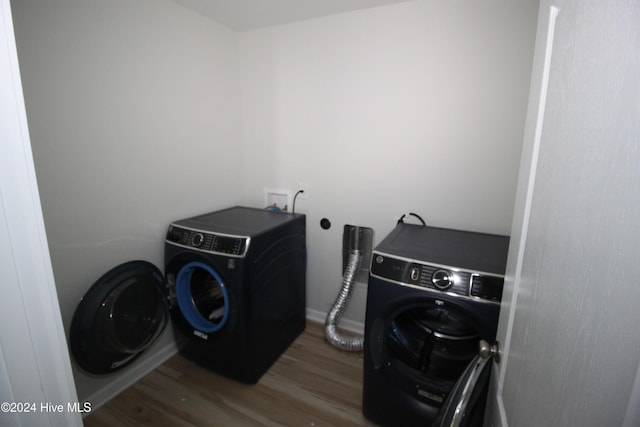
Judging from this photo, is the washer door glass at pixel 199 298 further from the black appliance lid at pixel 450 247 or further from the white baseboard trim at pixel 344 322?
the black appliance lid at pixel 450 247

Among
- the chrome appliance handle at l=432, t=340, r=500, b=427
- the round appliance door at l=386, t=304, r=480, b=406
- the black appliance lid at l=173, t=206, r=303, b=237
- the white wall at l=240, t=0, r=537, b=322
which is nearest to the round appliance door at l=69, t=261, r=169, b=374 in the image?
the black appliance lid at l=173, t=206, r=303, b=237

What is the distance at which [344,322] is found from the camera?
7.04 feet

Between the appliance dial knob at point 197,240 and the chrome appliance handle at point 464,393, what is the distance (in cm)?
135

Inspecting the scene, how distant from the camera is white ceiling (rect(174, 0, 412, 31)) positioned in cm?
165

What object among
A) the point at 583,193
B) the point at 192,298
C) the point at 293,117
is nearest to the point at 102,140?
the point at 192,298

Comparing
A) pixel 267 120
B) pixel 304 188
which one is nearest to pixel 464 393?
pixel 304 188

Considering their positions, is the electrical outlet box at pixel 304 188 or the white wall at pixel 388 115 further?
the electrical outlet box at pixel 304 188

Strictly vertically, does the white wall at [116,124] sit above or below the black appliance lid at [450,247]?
above

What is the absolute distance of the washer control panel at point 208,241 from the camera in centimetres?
Result: 147

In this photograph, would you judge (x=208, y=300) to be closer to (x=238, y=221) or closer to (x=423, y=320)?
(x=238, y=221)

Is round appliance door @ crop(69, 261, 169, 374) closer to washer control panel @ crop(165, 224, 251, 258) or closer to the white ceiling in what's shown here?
washer control panel @ crop(165, 224, 251, 258)

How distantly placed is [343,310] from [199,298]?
994mm

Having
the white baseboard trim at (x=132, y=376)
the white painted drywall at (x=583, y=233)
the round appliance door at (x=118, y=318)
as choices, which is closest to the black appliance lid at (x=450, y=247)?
the white painted drywall at (x=583, y=233)

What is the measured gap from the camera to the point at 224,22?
1.96 meters
